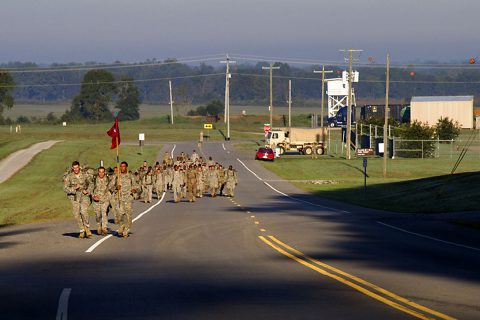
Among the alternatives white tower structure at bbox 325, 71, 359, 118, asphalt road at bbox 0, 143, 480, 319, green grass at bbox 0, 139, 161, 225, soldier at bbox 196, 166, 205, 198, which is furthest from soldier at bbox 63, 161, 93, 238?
white tower structure at bbox 325, 71, 359, 118

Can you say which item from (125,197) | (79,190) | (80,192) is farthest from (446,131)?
(79,190)

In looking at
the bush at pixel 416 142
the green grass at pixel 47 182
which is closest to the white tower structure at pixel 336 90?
the green grass at pixel 47 182

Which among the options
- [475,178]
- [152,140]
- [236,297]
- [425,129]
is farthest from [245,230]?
[152,140]

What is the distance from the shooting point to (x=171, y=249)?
23422 mm

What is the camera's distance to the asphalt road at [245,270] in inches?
551

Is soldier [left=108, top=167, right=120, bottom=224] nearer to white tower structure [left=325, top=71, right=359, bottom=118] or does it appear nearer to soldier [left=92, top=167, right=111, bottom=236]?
soldier [left=92, top=167, right=111, bottom=236]

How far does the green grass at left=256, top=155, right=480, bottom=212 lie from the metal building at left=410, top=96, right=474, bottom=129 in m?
35.1

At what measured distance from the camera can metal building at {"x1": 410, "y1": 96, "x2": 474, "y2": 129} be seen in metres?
127

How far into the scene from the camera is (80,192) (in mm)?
25188

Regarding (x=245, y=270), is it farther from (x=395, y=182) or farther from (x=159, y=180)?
(x=395, y=182)

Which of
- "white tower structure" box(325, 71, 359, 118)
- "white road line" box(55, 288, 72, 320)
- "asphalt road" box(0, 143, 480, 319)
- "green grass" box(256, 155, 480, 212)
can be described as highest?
"white tower structure" box(325, 71, 359, 118)

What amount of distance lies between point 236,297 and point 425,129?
80.6 metres

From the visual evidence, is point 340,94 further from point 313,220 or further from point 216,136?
point 313,220

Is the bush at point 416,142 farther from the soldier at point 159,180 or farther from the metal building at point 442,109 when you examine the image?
the soldier at point 159,180
